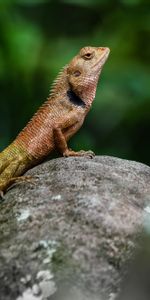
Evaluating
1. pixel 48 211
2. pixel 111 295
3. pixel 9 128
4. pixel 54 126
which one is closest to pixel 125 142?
pixel 9 128

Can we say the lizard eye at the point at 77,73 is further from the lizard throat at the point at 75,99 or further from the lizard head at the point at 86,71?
the lizard throat at the point at 75,99

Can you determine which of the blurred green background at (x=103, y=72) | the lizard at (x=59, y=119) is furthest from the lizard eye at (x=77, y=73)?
the blurred green background at (x=103, y=72)

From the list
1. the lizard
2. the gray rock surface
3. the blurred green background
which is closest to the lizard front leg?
the lizard

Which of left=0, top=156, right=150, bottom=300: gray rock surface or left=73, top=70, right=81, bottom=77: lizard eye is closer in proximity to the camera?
left=0, top=156, right=150, bottom=300: gray rock surface

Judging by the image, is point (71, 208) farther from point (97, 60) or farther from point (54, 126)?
point (97, 60)

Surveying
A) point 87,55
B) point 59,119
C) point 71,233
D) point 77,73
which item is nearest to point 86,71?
point 77,73

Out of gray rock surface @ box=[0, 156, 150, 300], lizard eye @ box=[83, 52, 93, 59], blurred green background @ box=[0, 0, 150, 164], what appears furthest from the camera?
blurred green background @ box=[0, 0, 150, 164]

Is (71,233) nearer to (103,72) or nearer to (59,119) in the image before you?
(59,119)

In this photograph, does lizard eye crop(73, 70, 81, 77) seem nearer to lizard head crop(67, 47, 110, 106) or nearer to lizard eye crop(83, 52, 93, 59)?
lizard head crop(67, 47, 110, 106)
